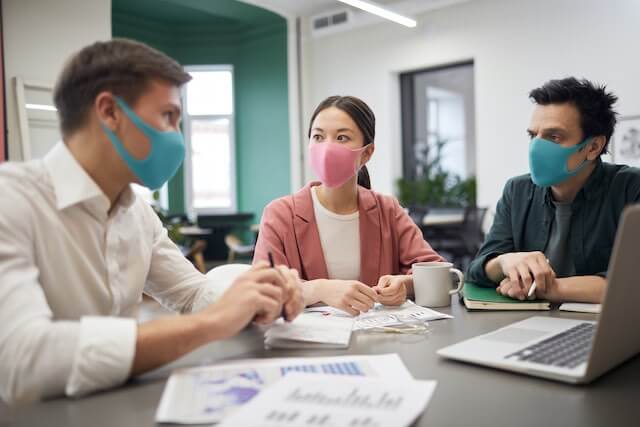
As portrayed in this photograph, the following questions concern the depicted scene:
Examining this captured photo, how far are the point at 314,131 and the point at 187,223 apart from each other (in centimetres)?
557

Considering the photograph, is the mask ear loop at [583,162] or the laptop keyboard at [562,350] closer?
the laptop keyboard at [562,350]

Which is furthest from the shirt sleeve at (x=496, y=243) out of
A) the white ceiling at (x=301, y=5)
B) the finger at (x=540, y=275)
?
the white ceiling at (x=301, y=5)

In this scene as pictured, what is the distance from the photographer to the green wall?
7805 millimetres

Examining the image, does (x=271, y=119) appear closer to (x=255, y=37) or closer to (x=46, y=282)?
(x=255, y=37)

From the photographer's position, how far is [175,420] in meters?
0.71

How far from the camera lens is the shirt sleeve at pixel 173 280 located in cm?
133

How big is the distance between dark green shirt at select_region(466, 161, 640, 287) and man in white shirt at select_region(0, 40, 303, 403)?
3.02 feet

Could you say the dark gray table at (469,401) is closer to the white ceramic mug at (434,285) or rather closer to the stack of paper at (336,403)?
the stack of paper at (336,403)

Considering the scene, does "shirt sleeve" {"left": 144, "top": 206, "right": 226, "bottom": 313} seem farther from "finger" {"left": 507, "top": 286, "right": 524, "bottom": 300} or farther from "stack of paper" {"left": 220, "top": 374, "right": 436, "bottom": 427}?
"finger" {"left": 507, "top": 286, "right": 524, "bottom": 300}

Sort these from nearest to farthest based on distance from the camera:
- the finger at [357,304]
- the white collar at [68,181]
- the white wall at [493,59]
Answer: the white collar at [68,181] < the finger at [357,304] < the white wall at [493,59]

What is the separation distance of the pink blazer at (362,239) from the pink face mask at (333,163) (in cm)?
10

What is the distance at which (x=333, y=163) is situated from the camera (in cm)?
178

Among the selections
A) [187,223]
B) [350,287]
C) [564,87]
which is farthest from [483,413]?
[187,223]

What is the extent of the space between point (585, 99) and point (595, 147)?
155 mm
